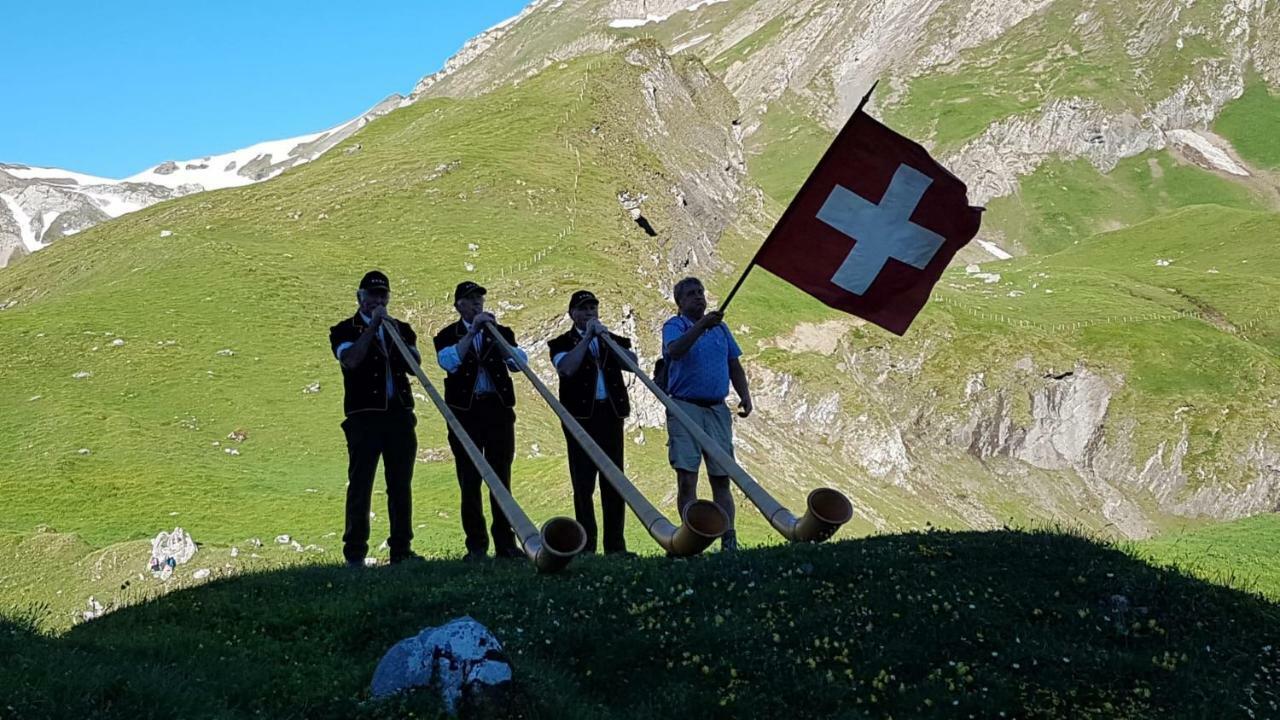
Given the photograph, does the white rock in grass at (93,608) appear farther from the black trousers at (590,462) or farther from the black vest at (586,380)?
the black vest at (586,380)

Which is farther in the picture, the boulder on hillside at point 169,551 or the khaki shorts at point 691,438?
the boulder on hillside at point 169,551

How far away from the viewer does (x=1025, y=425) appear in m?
73.8

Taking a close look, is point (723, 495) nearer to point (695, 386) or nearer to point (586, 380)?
point (695, 386)

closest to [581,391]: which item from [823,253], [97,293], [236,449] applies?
[823,253]

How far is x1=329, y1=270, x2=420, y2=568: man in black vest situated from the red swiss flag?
4935 mm

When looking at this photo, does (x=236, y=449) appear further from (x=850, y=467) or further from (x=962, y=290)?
(x=962, y=290)

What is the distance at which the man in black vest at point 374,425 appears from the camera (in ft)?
42.5

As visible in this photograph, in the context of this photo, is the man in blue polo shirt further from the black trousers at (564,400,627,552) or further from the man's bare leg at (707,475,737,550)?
the black trousers at (564,400,627,552)

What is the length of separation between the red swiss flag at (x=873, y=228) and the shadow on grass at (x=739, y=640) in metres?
2.84

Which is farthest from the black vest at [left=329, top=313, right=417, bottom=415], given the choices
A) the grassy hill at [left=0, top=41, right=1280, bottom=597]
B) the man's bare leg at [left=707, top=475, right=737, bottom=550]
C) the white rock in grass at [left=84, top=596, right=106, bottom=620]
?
the grassy hill at [left=0, top=41, right=1280, bottom=597]

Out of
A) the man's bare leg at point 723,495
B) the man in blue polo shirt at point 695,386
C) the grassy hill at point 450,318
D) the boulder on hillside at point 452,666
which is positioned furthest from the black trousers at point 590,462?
the grassy hill at point 450,318

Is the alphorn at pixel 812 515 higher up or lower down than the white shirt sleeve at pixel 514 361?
lower down

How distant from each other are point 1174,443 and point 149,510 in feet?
240

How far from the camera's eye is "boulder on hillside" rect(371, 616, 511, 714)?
23.3ft
